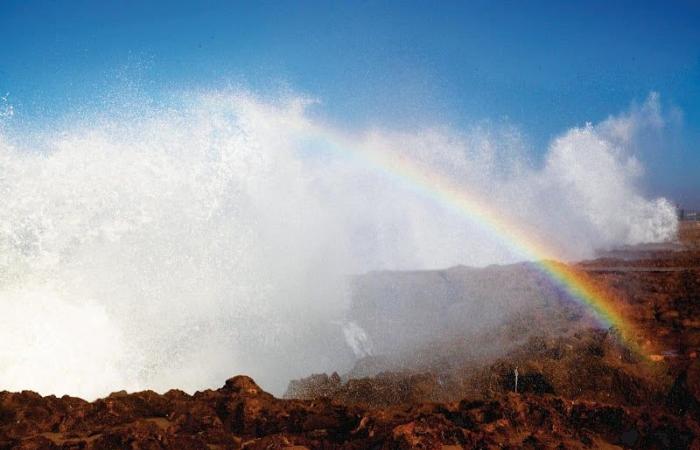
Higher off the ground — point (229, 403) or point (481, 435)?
point (229, 403)

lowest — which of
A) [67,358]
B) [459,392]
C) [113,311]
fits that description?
[459,392]

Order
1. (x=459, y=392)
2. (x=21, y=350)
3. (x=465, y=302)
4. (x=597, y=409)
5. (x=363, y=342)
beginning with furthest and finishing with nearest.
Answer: (x=363, y=342), (x=465, y=302), (x=21, y=350), (x=459, y=392), (x=597, y=409)

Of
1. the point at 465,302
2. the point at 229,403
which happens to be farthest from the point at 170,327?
the point at 229,403

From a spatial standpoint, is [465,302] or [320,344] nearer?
[465,302]

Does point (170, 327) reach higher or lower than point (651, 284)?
higher

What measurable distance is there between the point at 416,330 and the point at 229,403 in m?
12.6

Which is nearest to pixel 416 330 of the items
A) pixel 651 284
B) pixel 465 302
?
pixel 465 302

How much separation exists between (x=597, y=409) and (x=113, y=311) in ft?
61.1

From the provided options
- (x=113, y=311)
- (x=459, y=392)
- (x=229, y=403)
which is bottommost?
(x=459, y=392)

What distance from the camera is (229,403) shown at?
5270mm

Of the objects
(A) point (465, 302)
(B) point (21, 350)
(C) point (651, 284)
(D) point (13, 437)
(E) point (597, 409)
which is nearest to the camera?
(D) point (13, 437)

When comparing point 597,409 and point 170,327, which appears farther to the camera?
point 170,327

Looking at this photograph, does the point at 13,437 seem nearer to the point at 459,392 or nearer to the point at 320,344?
the point at 459,392

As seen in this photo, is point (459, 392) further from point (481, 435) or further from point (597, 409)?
point (481, 435)
